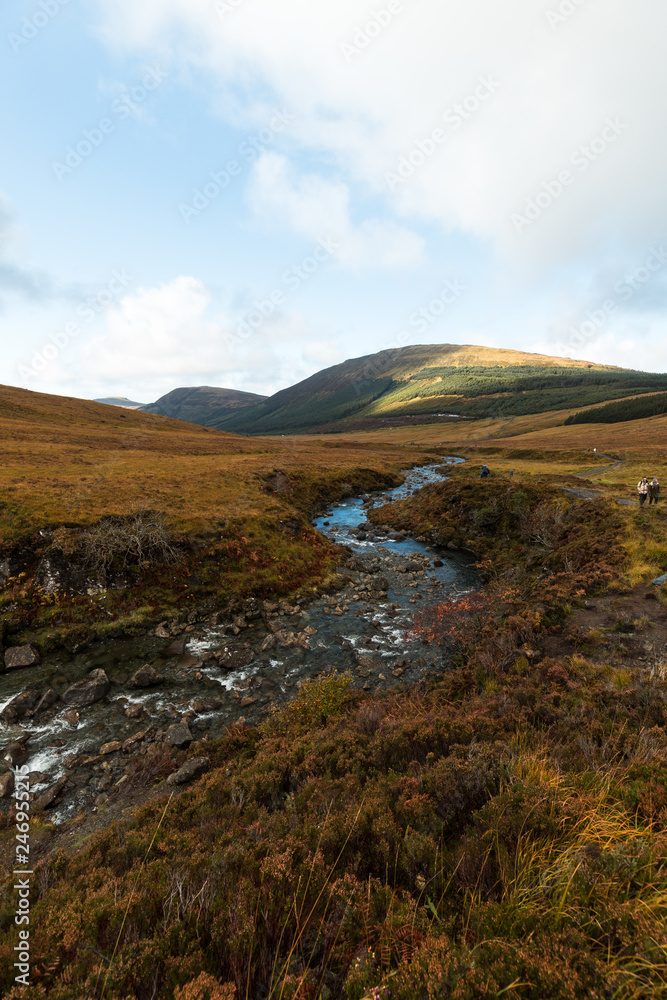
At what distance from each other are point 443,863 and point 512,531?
28063mm

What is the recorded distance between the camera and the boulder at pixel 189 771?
1058cm

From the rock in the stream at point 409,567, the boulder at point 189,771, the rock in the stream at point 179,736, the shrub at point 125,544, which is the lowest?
the rock in the stream at point 179,736

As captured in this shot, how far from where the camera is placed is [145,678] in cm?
1568

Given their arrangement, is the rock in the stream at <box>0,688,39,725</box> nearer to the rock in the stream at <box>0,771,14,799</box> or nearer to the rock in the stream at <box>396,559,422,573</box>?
the rock in the stream at <box>0,771,14,799</box>

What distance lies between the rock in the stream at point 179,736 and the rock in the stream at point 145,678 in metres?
3.20

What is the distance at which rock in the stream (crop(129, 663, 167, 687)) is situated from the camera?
614 inches

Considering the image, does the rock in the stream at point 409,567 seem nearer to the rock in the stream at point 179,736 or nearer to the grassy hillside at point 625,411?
the rock in the stream at point 179,736

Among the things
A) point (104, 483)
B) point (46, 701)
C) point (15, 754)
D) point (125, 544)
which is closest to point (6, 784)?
point (15, 754)

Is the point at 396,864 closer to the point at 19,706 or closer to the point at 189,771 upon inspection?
the point at 189,771

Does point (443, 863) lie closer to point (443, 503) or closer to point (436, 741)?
point (436, 741)

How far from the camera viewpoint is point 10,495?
25.9 metres

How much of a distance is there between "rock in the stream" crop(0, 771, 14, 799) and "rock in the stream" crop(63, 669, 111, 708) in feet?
10.6

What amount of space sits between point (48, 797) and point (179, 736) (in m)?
3.60

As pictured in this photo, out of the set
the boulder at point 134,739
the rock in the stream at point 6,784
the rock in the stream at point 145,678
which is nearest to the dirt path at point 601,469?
the rock in the stream at point 145,678
